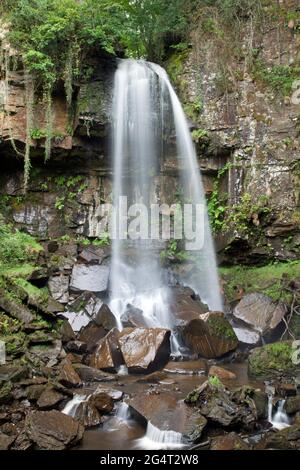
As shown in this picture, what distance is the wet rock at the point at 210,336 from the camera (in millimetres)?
7949

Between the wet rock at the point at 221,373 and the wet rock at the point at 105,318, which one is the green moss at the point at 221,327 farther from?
the wet rock at the point at 105,318

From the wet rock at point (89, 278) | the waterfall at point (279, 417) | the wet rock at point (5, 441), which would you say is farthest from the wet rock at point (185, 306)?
the wet rock at point (5, 441)

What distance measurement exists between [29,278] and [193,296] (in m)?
4.02

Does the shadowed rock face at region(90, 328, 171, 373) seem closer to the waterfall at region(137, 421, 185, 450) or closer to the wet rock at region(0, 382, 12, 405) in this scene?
the wet rock at region(0, 382, 12, 405)

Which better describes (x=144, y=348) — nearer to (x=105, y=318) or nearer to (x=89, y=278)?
(x=105, y=318)

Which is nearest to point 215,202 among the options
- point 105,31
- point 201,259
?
point 201,259

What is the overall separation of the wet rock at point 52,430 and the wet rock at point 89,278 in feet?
14.7

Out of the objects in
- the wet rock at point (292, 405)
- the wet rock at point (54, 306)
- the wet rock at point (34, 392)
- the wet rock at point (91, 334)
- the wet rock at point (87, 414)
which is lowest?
the wet rock at point (87, 414)

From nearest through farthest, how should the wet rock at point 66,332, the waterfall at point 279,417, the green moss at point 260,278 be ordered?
the waterfall at point 279,417, the wet rock at point 66,332, the green moss at point 260,278

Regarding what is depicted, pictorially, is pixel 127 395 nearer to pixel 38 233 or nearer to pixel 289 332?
pixel 289 332

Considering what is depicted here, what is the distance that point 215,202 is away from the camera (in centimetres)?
1198

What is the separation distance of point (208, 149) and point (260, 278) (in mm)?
4000

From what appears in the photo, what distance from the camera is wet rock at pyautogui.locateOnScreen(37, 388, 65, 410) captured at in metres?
5.80

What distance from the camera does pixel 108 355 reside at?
24.7 feet
